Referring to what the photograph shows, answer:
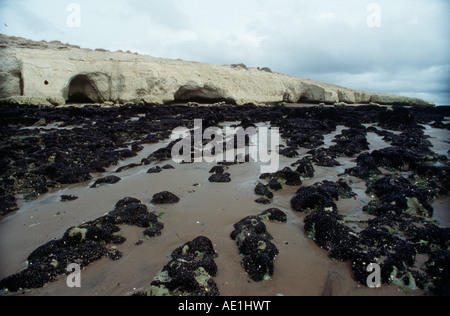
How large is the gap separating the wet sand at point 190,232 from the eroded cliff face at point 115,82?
16.1 meters

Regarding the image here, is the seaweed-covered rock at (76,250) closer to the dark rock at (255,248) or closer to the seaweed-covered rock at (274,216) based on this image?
the dark rock at (255,248)

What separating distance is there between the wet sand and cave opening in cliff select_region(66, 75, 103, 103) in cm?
1774

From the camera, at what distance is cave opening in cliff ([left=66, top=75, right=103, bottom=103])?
19109mm

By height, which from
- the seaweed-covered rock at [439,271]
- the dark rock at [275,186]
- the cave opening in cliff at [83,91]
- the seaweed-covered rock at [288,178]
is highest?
the cave opening in cliff at [83,91]

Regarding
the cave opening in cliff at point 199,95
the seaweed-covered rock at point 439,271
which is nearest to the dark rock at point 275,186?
the seaweed-covered rock at point 439,271

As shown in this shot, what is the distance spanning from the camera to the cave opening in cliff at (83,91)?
1911cm

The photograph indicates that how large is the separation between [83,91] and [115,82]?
9.55ft

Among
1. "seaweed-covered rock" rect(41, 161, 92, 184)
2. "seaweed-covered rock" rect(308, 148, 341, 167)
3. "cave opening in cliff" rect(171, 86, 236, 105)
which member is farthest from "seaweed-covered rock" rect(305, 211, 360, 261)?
"cave opening in cliff" rect(171, 86, 236, 105)

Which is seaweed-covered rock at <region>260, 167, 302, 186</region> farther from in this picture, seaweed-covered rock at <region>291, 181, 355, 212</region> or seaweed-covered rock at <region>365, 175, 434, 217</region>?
seaweed-covered rock at <region>365, 175, 434, 217</region>

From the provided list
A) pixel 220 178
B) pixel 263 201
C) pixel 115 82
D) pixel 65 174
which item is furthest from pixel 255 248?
pixel 115 82

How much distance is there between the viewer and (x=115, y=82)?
64.4ft

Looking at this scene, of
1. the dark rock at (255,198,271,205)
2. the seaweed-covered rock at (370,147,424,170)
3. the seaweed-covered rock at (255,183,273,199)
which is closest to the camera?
the dark rock at (255,198,271,205)
